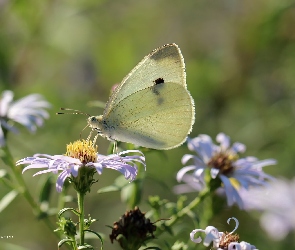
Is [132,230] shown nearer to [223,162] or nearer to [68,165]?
[68,165]

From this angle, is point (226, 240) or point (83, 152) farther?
point (83, 152)

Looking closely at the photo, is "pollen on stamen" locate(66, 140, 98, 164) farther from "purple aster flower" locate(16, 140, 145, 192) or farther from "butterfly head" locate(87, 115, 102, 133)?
"butterfly head" locate(87, 115, 102, 133)

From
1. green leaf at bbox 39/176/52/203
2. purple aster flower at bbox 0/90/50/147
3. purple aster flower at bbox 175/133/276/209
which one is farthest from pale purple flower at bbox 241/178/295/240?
green leaf at bbox 39/176/52/203

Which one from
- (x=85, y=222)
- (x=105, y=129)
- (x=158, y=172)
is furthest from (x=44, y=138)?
(x=85, y=222)

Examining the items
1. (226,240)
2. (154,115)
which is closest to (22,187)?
(154,115)

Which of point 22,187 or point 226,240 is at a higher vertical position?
point 22,187

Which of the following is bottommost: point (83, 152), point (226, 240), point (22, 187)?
point (226, 240)
